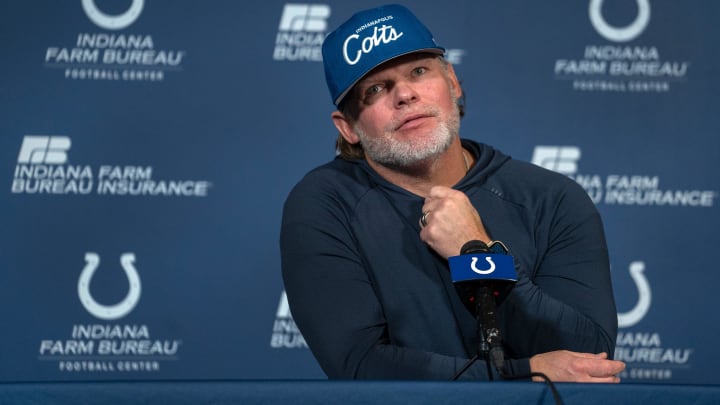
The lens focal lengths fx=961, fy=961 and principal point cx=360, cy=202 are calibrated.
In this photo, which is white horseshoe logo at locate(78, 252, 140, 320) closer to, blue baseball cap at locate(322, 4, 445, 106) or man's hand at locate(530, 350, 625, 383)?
blue baseball cap at locate(322, 4, 445, 106)

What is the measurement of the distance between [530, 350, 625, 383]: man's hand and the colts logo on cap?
2.43ft

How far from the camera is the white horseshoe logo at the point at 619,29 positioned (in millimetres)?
3588

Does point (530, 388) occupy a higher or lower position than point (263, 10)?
lower

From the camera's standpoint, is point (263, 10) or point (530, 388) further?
point (263, 10)

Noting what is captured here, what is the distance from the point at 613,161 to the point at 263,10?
1.41 m

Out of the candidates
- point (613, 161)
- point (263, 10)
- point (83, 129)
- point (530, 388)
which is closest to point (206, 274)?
point (83, 129)

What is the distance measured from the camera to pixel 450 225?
A: 187cm

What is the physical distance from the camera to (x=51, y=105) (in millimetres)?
3498

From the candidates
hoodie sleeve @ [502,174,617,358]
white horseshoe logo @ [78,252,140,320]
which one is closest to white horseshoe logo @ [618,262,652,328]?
hoodie sleeve @ [502,174,617,358]

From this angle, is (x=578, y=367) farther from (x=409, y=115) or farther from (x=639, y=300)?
(x=639, y=300)

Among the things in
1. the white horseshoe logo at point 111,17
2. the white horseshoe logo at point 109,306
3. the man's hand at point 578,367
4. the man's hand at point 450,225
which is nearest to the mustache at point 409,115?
the man's hand at point 450,225

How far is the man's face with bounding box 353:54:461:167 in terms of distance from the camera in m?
2.06

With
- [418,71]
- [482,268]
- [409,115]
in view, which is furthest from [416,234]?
[482,268]

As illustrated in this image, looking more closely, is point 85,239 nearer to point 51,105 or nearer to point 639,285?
point 51,105
